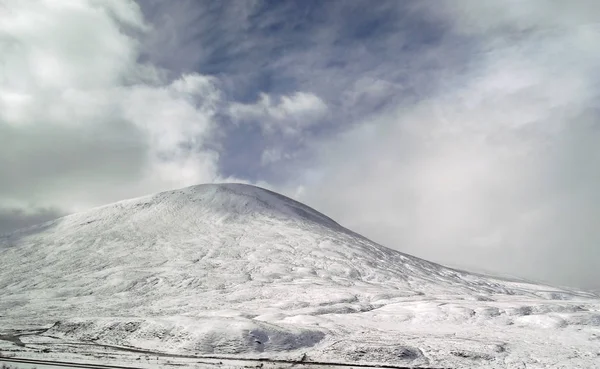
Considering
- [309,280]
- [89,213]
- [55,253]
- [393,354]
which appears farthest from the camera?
[89,213]

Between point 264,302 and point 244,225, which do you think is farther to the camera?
point 244,225

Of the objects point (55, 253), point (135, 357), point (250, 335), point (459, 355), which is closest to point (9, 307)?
point (55, 253)

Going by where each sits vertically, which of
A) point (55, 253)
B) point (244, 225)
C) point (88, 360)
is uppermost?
point (244, 225)

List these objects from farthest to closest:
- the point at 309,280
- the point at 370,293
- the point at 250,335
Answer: the point at 309,280 < the point at 370,293 < the point at 250,335

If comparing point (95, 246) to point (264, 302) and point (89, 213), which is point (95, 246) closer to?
point (89, 213)

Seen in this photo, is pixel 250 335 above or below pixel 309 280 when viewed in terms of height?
below

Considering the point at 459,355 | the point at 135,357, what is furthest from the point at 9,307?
the point at 459,355

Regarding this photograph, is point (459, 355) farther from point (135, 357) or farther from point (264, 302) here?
A: point (264, 302)
